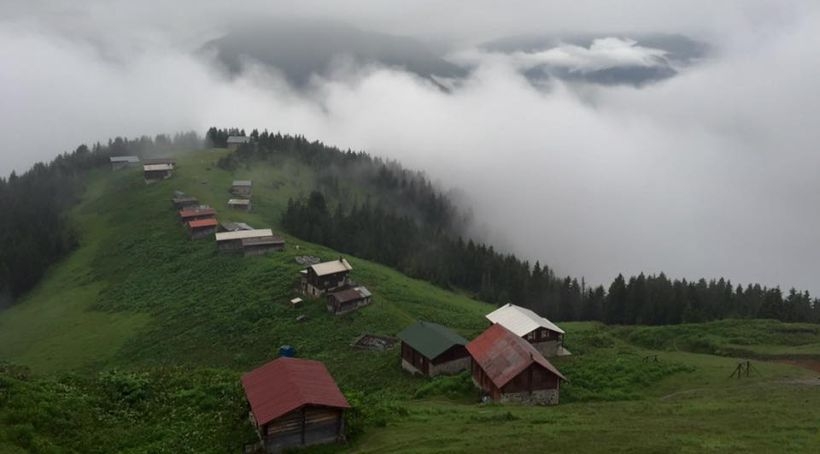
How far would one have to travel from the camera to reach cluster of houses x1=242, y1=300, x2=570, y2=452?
33531 millimetres

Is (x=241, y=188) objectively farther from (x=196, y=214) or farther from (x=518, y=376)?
(x=518, y=376)

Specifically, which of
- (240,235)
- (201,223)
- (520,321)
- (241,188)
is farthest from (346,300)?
(241,188)

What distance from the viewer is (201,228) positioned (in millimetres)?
125000

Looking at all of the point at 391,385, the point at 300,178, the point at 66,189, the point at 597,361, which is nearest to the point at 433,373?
the point at 391,385

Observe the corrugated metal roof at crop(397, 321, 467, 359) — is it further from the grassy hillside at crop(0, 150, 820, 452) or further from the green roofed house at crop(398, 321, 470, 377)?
the grassy hillside at crop(0, 150, 820, 452)

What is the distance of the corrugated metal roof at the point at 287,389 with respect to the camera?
33.3m

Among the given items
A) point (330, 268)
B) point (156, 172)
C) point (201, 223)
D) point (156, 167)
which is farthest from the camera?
point (156, 167)

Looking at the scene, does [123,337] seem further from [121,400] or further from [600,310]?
[600,310]

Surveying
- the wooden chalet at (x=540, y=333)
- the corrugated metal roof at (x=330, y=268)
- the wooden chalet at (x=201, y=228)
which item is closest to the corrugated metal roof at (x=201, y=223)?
the wooden chalet at (x=201, y=228)

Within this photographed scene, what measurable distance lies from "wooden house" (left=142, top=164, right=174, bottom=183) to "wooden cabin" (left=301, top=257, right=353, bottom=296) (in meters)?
99.0

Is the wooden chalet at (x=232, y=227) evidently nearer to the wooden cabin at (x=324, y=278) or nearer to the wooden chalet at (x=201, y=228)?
the wooden chalet at (x=201, y=228)

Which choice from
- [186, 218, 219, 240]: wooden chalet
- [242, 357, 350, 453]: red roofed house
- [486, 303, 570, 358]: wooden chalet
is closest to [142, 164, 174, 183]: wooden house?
[186, 218, 219, 240]: wooden chalet

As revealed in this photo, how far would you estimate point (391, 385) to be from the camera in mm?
60188

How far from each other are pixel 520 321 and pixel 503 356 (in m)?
21.6
